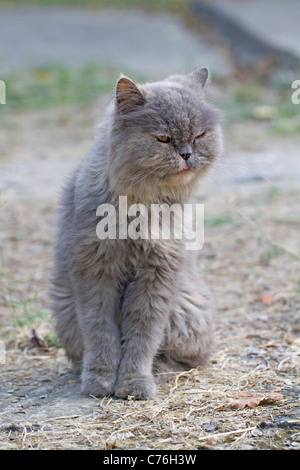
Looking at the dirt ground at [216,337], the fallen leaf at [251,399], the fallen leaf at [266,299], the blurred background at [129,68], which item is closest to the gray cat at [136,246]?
the dirt ground at [216,337]

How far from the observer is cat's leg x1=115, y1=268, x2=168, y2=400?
→ 3.22m

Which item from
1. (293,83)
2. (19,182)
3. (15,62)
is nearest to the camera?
(19,182)

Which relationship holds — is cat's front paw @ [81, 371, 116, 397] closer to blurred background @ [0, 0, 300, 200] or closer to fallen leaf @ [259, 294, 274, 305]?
fallen leaf @ [259, 294, 274, 305]

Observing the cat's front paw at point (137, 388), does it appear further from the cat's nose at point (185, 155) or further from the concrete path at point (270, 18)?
the concrete path at point (270, 18)

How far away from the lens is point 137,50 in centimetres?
1092

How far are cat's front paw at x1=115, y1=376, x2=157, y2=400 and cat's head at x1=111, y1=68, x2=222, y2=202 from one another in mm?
808

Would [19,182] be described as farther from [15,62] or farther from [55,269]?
[15,62]

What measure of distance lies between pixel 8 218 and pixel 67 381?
9.13ft

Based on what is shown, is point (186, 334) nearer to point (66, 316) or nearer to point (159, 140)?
point (66, 316)

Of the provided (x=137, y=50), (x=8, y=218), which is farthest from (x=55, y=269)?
(x=137, y=50)

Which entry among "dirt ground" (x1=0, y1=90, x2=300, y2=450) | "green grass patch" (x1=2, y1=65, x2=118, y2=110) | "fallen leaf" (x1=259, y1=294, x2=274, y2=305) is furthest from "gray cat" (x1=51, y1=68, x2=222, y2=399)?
"green grass patch" (x1=2, y1=65, x2=118, y2=110)

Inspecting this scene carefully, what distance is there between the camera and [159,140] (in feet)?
9.94

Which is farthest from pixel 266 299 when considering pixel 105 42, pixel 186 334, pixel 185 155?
pixel 105 42

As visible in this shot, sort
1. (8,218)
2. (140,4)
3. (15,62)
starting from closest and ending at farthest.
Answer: (8,218) → (15,62) → (140,4)
